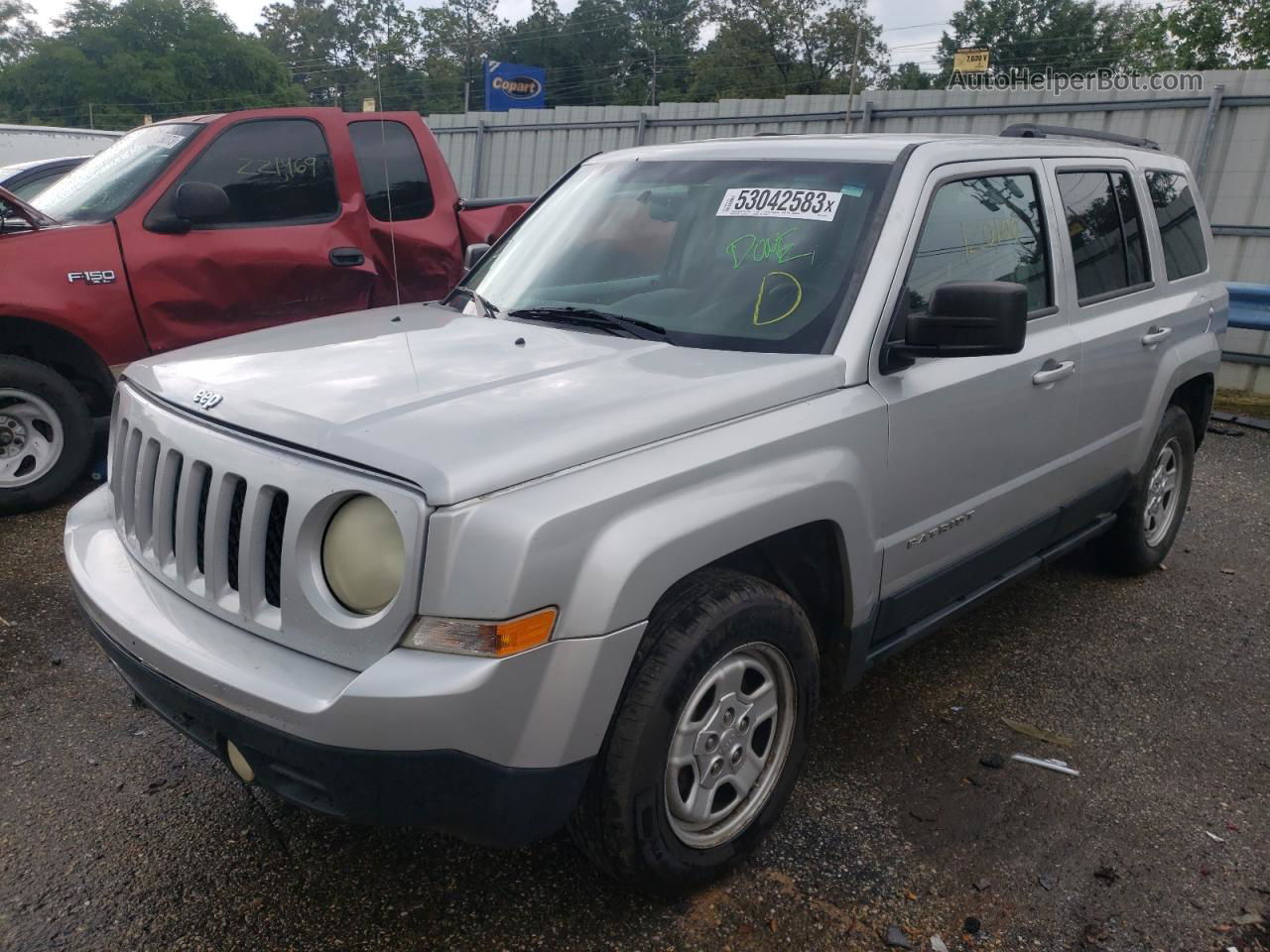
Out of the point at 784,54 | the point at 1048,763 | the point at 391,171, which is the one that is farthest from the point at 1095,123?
the point at 784,54

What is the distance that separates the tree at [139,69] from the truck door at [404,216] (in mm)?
58422

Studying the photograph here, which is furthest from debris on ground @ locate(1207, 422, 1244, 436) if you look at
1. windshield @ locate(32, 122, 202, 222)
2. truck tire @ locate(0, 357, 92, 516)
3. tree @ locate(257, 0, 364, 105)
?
tree @ locate(257, 0, 364, 105)

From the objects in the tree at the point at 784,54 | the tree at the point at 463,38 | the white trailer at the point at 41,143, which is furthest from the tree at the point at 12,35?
the white trailer at the point at 41,143

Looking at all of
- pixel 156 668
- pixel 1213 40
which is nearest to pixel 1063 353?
pixel 156 668

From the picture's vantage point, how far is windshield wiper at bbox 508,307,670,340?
9.82 ft

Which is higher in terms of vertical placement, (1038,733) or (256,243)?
(256,243)

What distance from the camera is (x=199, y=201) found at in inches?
209

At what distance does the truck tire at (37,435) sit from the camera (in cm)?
511

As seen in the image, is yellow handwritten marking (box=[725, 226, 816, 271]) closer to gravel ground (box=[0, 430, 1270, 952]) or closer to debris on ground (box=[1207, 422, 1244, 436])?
gravel ground (box=[0, 430, 1270, 952])

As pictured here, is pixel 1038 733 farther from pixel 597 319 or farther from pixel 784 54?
pixel 784 54

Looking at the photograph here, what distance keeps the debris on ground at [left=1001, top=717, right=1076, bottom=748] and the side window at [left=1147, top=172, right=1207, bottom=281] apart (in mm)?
2117

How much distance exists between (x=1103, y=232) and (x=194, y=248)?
14.4 ft

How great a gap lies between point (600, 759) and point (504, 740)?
30 cm

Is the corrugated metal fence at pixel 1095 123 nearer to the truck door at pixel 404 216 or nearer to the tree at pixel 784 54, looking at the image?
the truck door at pixel 404 216
